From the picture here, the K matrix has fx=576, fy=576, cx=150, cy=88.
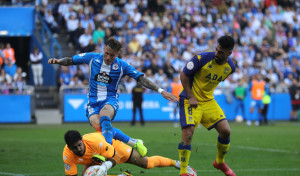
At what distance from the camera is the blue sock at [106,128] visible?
972 cm

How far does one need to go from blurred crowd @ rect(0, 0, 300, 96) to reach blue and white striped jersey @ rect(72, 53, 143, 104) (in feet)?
46.3

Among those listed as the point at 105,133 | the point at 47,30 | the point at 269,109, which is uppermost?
the point at 47,30

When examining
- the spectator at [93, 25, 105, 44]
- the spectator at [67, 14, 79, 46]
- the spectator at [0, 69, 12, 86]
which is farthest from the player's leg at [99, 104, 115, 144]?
the spectator at [67, 14, 79, 46]

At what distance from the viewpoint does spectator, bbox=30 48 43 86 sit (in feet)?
84.7

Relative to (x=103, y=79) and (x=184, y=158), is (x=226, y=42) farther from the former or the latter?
(x=103, y=79)

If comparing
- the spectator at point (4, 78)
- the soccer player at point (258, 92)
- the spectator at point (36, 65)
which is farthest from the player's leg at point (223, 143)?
the spectator at point (36, 65)

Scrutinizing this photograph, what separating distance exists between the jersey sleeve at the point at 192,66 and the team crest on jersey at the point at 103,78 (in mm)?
1580

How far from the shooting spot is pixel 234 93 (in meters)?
26.5

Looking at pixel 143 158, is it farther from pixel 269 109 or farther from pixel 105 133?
pixel 269 109

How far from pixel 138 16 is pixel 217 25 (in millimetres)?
4737

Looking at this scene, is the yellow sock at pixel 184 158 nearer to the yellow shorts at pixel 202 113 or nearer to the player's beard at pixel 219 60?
the yellow shorts at pixel 202 113

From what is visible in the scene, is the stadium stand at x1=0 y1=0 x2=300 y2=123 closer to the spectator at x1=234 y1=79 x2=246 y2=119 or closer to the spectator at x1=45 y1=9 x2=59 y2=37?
the spectator at x1=45 y1=9 x2=59 y2=37

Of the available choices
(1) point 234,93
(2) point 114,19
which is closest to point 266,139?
(1) point 234,93

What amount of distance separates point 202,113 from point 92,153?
7.15 feet
